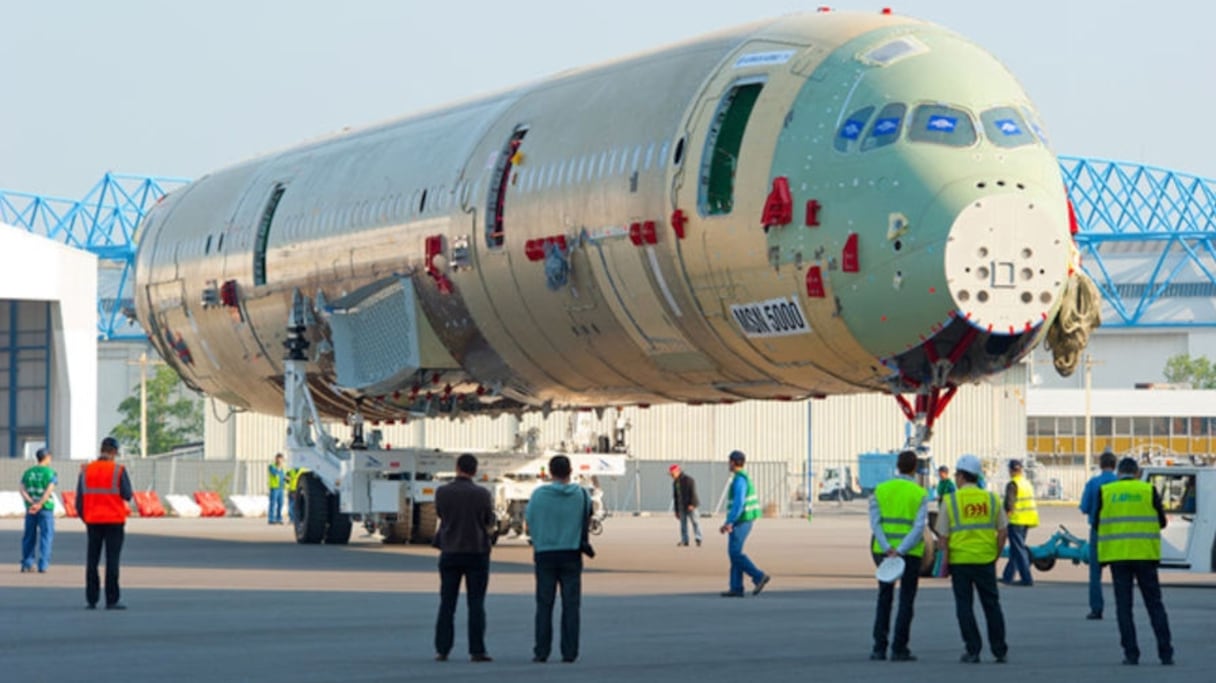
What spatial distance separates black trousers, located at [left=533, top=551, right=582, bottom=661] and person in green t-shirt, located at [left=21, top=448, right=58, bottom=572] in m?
14.2

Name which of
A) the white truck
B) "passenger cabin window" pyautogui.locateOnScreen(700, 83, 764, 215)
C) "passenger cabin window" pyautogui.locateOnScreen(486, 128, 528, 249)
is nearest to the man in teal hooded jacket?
"passenger cabin window" pyautogui.locateOnScreen(700, 83, 764, 215)

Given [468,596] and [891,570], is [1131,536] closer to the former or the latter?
[891,570]

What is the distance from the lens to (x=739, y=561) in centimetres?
2558

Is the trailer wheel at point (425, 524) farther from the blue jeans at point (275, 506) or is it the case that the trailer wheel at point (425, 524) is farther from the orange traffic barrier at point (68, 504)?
the orange traffic barrier at point (68, 504)

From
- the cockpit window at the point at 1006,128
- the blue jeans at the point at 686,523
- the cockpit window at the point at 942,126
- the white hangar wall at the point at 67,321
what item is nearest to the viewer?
the cockpit window at the point at 942,126

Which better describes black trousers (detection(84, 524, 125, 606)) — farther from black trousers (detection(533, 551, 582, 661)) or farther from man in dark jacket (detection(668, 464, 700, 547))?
man in dark jacket (detection(668, 464, 700, 547))

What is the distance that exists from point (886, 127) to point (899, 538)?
7404 millimetres

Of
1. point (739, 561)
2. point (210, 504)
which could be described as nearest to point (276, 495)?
point (210, 504)

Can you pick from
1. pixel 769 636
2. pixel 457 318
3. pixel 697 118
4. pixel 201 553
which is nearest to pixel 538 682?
pixel 769 636

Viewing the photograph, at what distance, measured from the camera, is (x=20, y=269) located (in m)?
71.5

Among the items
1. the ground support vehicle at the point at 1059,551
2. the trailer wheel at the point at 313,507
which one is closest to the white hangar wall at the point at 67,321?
the trailer wheel at the point at 313,507

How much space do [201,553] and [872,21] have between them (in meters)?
17.0

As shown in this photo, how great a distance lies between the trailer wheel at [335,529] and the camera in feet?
127

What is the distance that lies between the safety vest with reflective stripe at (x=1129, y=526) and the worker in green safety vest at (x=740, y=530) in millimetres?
7059
